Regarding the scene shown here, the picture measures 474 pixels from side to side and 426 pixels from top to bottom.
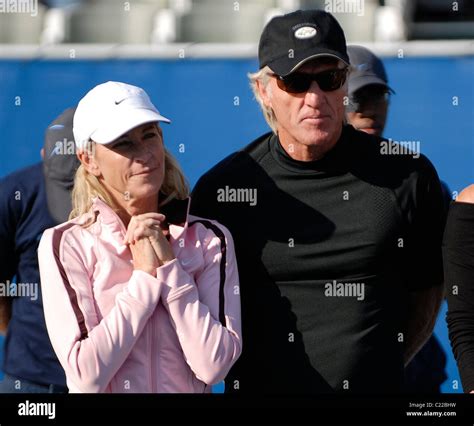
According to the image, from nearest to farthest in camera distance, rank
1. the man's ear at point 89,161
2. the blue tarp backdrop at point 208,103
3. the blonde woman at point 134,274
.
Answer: the blonde woman at point 134,274
the man's ear at point 89,161
the blue tarp backdrop at point 208,103

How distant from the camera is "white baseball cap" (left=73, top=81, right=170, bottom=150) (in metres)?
2.07

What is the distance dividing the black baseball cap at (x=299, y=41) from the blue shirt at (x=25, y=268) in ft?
2.48

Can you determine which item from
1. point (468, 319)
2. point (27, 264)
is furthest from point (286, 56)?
point (27, 264)

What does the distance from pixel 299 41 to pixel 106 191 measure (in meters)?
0.49

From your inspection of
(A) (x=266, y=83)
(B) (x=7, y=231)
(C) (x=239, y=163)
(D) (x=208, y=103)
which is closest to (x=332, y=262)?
(C) (x=239, y=163)

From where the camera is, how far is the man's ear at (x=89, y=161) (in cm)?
212

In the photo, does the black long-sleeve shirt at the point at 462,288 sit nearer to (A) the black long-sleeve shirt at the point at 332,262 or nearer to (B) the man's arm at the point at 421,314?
(A) the black long-sleeve shirt at the point at 332,262

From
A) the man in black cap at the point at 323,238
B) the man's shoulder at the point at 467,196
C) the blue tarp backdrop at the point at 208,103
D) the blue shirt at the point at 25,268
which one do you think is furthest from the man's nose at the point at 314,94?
the blue tarp backdrop at the point at 208,103

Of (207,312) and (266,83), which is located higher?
(266,83)

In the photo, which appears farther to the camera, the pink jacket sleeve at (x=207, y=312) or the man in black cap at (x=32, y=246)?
the man in black cap at (x=32, y=246)

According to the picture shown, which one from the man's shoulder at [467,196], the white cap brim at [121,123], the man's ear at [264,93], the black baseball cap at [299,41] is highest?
the black baseball cap at [299,41]

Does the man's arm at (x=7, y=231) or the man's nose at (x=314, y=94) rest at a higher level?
the man's nose at (x=314, y=94)

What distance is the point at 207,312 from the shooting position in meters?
2.04

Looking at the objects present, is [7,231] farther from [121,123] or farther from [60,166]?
[121,123]
